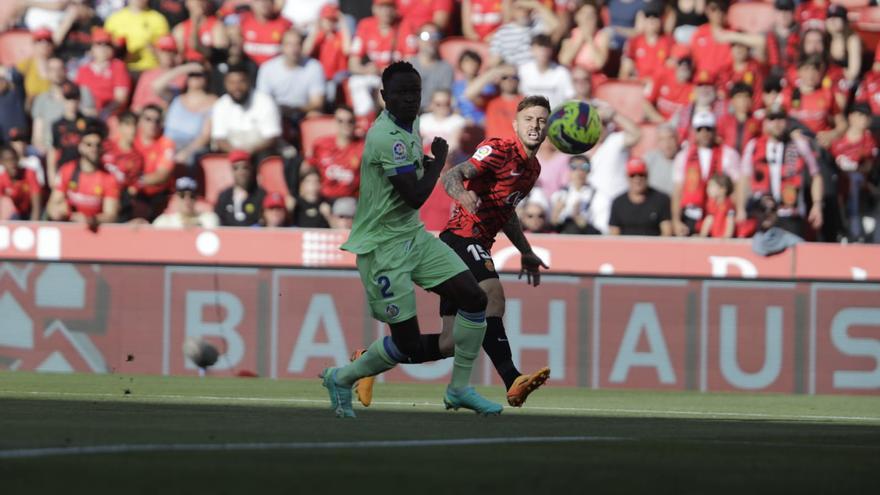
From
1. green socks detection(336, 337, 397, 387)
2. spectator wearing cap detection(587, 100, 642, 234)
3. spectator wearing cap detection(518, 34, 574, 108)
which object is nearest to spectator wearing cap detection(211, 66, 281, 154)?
spectator wearing cap detection(518, 34, 574, 108)

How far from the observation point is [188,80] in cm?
1998

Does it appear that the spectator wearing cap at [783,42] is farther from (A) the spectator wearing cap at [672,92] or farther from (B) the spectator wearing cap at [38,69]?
(B) the spectator wearing cap at [38,69]

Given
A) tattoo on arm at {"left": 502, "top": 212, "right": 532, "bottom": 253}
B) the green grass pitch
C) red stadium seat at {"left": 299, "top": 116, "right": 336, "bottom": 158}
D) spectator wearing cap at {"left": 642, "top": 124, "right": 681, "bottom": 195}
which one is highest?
red stadium seat at {"left": 299, "top": 116, "right": 336, "bottom": 158}

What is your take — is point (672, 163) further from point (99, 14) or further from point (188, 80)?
point (99, 14)

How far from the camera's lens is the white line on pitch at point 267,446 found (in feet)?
22.0

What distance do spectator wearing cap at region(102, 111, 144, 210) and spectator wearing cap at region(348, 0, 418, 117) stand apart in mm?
2680

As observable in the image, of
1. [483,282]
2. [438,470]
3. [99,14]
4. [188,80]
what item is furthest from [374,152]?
[99,14]

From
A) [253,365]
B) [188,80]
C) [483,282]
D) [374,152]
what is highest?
[188,80]

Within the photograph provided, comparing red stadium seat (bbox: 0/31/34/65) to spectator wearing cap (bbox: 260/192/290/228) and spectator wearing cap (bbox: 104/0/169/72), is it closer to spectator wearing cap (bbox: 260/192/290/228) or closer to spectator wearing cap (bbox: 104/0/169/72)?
spectator wearing cap (bbox: 104/0/169/72)

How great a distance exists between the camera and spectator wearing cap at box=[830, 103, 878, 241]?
1816 cm

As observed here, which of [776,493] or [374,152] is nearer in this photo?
[776,493]

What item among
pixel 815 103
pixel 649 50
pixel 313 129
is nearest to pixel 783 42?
pixel 815 103

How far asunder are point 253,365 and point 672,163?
5152 mm

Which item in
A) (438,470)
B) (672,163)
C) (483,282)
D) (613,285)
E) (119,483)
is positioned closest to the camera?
(119,483)
